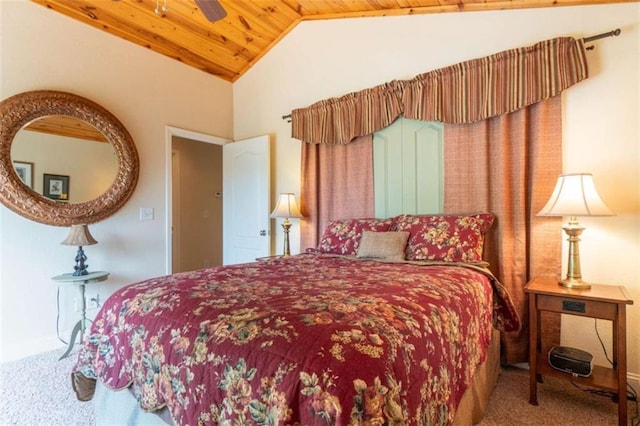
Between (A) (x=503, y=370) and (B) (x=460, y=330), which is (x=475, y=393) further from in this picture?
(A) (x=503, y=370)

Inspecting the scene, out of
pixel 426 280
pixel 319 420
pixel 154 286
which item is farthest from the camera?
pixel 426 280

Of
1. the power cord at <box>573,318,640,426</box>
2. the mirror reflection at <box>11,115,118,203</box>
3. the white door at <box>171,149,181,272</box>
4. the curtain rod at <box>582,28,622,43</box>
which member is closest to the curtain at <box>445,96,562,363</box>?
the power cord at <box>573,318,640,426</box>

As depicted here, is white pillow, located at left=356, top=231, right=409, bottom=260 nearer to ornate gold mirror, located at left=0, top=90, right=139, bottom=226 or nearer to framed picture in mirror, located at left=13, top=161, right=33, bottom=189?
ornate gold mirror, located at left=0, top=90, right=139, bottom=226

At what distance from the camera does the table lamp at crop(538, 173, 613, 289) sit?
1.83 m

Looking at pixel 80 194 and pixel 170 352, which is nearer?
pixel 170 352

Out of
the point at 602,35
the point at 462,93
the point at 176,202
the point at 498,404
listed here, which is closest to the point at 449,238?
the point at 498,404

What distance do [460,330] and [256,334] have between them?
34.8 inches

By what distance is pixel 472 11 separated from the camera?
2.59 meters

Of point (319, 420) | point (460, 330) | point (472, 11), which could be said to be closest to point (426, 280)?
point (460, 330)

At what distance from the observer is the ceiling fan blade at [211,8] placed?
6.13ft

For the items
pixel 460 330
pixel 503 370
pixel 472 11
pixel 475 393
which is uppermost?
pixel 472 11

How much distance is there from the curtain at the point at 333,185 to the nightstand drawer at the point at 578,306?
1.53 m

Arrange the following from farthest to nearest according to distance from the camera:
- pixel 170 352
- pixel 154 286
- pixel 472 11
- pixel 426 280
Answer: pixel 472 11, pixel 426 280, pixel 154 286, pixel 170 352

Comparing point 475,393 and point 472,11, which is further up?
point 472,11
